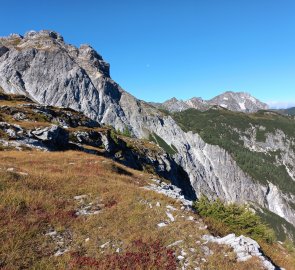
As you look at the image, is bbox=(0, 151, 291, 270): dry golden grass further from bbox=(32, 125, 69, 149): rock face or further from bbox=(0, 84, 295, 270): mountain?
bbox=(32, 125, 69, 149): rock face

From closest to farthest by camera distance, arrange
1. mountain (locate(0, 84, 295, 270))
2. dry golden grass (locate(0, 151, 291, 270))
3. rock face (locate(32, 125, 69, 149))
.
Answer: dry golden grass (locate(0, 151, 291, 270))
mountain (locate(0, 84, 295, 270))
rock face (locate(32, 125, 69, 149))

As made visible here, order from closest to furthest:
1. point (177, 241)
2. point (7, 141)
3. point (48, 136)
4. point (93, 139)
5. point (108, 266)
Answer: point (108, 266)
point (177, 241)
point (7, 141)
point (48, 136)
point (93, 139)

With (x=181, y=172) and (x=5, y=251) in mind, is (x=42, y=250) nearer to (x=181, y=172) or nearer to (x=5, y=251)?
(x=5, y=251)

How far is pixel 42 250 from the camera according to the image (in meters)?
15.1

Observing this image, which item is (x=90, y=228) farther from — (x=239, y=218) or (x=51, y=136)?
(x=51, y=136)

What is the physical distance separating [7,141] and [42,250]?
40014mm

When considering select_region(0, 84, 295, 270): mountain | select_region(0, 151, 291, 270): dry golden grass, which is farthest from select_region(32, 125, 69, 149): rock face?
select_region(0, 151, 291, 270): dry golden grass

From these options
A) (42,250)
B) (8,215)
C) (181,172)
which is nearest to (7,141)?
(8,215)

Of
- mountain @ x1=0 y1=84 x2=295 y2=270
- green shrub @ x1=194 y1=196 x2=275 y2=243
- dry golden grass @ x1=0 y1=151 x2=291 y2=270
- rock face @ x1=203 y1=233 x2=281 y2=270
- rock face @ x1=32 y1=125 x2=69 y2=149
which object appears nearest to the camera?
dry golden grass @ x1=0 y1=151 x2=291 y2=270

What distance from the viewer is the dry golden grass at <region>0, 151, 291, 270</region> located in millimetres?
14422

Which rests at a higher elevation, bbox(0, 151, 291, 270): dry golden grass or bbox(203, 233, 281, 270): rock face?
bbox(203, 233, 281, 270): rock face

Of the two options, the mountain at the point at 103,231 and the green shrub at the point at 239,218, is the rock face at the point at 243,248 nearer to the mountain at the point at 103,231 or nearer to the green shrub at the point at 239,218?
the mountain at the point at 103,231

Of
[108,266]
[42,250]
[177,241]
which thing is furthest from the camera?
[177,241]

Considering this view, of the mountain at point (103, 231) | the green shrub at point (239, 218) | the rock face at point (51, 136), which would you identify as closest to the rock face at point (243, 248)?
the mountain at point (103, 231)
